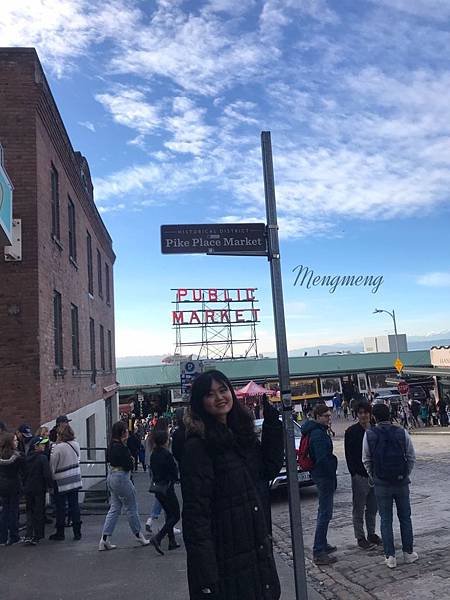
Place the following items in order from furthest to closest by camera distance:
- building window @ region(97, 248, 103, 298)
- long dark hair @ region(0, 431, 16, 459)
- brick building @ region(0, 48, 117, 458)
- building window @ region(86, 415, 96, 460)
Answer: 1. building window @ region(97, 248, 103, 298)
2. building window @ region(86, 415, 96, 460)
3. brick building @ region(0, 48, 117, 458)
4. long dark hair @ region(0, 431, 16, 459)

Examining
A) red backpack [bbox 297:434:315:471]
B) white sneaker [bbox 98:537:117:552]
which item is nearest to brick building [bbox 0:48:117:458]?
white sneaker [bbox 98:537:117:552]

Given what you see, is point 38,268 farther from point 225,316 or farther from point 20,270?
point 225,316

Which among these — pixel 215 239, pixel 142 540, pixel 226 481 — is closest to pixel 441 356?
pixel 142 540

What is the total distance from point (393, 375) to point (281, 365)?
38.9m

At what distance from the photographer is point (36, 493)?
7.73 meters

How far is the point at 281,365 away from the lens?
3.97 metres

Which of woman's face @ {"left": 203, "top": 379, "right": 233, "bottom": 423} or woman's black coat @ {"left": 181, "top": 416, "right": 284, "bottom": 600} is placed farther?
woman's face @ {"left": 203, "top": 379, "right": 233, "bottom": 423}

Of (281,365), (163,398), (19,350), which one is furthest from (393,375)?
(281,365)

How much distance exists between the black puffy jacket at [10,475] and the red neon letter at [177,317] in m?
36.1

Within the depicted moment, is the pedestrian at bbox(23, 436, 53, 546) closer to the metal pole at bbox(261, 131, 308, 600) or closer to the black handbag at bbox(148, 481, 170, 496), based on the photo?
the black handbag at bbox(148, 481, 170, 496)

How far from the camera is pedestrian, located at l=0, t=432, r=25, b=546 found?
7.64 m

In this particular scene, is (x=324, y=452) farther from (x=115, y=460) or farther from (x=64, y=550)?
(x=64, y=550)

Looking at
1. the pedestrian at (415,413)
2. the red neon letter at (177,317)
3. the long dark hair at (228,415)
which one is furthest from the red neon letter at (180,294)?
the long dark hair at (228,415)

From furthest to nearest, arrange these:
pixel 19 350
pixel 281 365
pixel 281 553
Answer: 1. pixel 19 350
2. pixel 281 553
3. pixel 281 365
